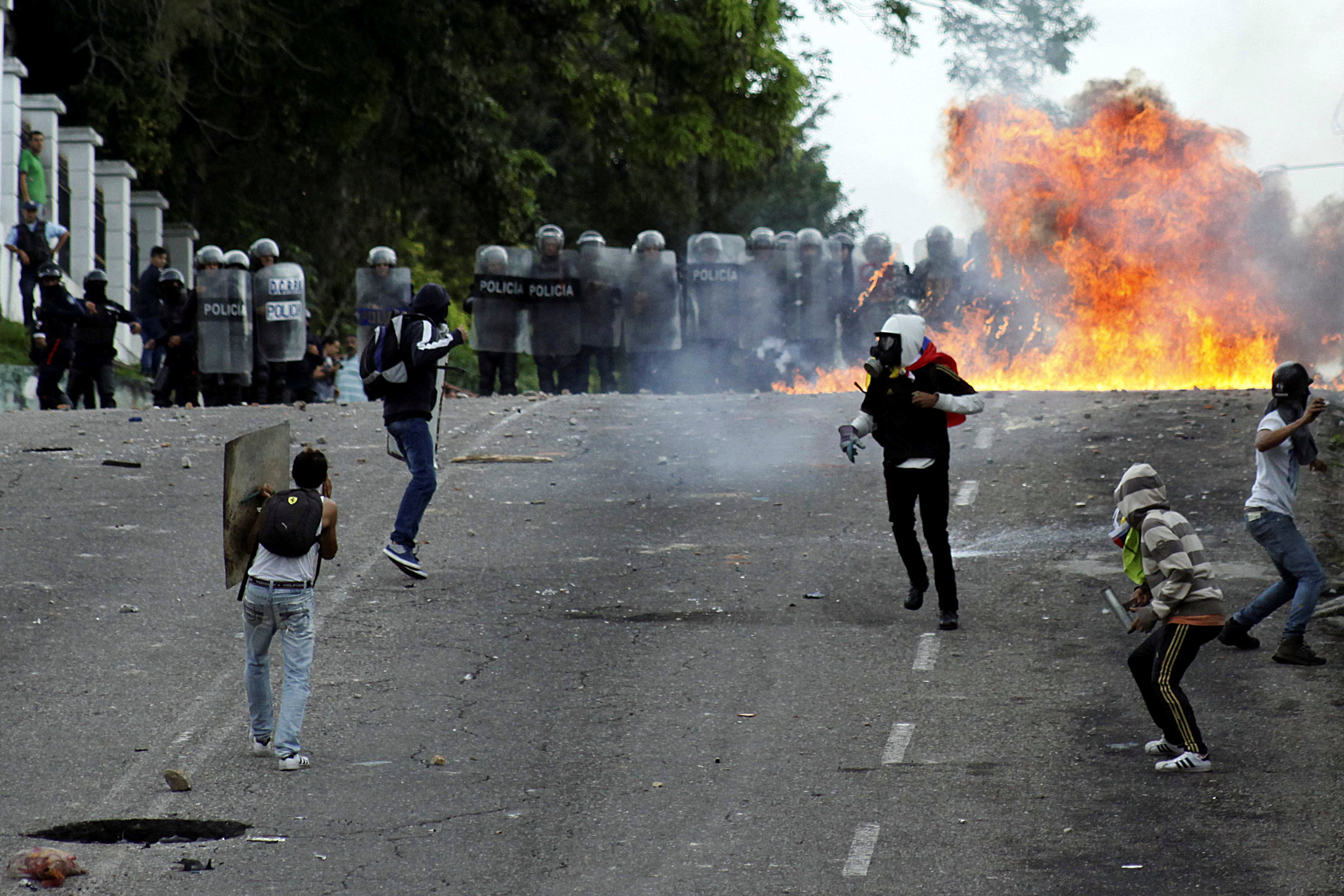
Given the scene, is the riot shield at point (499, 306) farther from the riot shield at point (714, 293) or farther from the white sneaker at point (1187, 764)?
the white sneaker at point (1187, 764)

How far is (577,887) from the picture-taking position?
6676 millimetres

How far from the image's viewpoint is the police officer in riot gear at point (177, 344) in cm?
1964

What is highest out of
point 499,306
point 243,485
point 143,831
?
point 499,306

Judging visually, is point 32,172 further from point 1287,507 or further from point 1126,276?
point 1287,507

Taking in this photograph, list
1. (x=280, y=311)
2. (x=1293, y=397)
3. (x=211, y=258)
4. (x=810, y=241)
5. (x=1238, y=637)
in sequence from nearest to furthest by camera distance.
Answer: (x=1293, y=397) → (x=1238, y=637) → (x=211, y=258) → (x=280, y=311) → (x=810, y=241)

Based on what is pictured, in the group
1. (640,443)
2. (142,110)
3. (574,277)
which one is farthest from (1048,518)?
(142,110)

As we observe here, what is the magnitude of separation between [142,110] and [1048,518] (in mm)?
20378

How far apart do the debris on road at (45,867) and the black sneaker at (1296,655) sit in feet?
19.9

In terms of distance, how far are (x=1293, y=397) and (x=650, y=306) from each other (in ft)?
42.3

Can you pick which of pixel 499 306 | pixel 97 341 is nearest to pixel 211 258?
pixel 97 341

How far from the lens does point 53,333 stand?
1902 centimetres

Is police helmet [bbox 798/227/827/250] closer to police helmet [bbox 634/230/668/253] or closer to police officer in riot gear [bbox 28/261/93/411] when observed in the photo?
police helmet [bbox 634/230/668/253]

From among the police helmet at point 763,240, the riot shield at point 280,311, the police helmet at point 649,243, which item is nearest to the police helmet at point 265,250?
the riot shield at point 280,311

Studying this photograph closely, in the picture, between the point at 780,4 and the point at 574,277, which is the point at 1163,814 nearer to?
the point at 574,277
